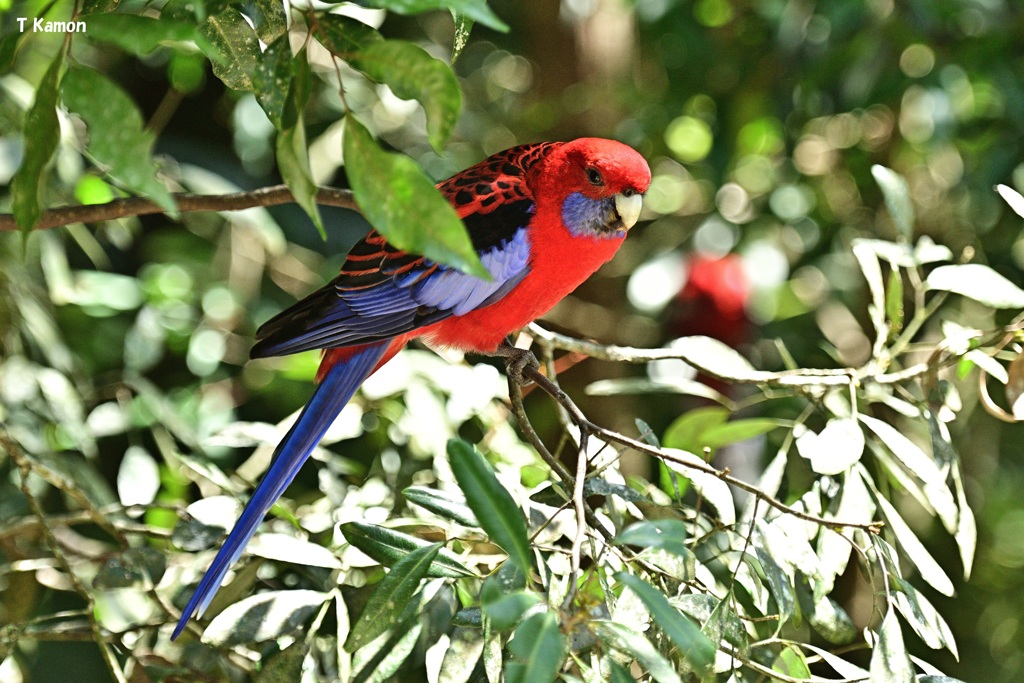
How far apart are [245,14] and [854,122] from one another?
2037 mm

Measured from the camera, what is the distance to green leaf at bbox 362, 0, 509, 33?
72 centimetres

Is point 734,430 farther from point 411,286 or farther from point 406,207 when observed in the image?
point 406,207

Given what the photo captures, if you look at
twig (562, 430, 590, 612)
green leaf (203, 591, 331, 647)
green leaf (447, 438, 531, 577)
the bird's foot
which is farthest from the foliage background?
green leaf (447, 438, 531, 577)

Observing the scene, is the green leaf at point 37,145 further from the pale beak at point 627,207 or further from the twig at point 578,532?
the pale beak at point 627,207

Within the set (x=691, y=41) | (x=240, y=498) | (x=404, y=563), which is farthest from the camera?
(x=691, y=41)

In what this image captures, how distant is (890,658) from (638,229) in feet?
6.45

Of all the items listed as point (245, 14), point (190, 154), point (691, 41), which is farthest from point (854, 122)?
point (245, 14)

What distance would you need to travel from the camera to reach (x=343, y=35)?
0.84m

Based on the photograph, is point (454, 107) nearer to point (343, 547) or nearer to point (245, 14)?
point (245, 14)

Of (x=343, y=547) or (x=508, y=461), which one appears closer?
(x=343, y=547)

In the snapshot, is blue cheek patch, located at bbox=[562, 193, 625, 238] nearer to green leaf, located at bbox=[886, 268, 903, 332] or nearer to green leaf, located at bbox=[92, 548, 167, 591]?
green leaf, located at bbox=[886, 268, 903, 332]

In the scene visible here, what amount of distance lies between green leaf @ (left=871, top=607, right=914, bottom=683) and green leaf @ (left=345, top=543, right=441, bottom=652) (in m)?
0.49

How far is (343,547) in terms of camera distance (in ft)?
4.42

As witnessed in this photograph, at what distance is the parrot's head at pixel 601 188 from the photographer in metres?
1.46
